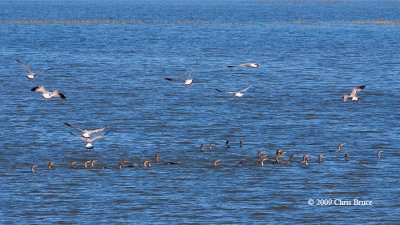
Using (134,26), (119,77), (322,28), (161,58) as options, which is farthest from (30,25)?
(119,77)

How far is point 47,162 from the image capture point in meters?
31.3

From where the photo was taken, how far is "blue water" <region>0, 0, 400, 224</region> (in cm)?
2534

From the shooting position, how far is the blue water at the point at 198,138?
25344 millimetres

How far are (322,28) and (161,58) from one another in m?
55.8

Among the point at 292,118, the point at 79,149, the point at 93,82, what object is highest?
the point at 93,82

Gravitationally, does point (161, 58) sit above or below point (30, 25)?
below

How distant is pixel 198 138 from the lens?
36750mm

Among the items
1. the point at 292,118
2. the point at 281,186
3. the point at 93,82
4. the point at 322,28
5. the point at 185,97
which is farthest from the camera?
the point at 322,28

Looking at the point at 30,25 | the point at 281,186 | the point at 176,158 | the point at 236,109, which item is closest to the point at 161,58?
the point at 236,109

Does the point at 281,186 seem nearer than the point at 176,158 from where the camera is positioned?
Yes

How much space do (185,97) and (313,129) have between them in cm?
1364

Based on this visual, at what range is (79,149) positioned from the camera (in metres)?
33.9

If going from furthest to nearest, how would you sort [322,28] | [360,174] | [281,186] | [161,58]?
[322,28]
[161,58]
[360,174]
[281,186]

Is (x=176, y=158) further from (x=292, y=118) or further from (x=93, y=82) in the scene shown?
(x=93, y=82)
